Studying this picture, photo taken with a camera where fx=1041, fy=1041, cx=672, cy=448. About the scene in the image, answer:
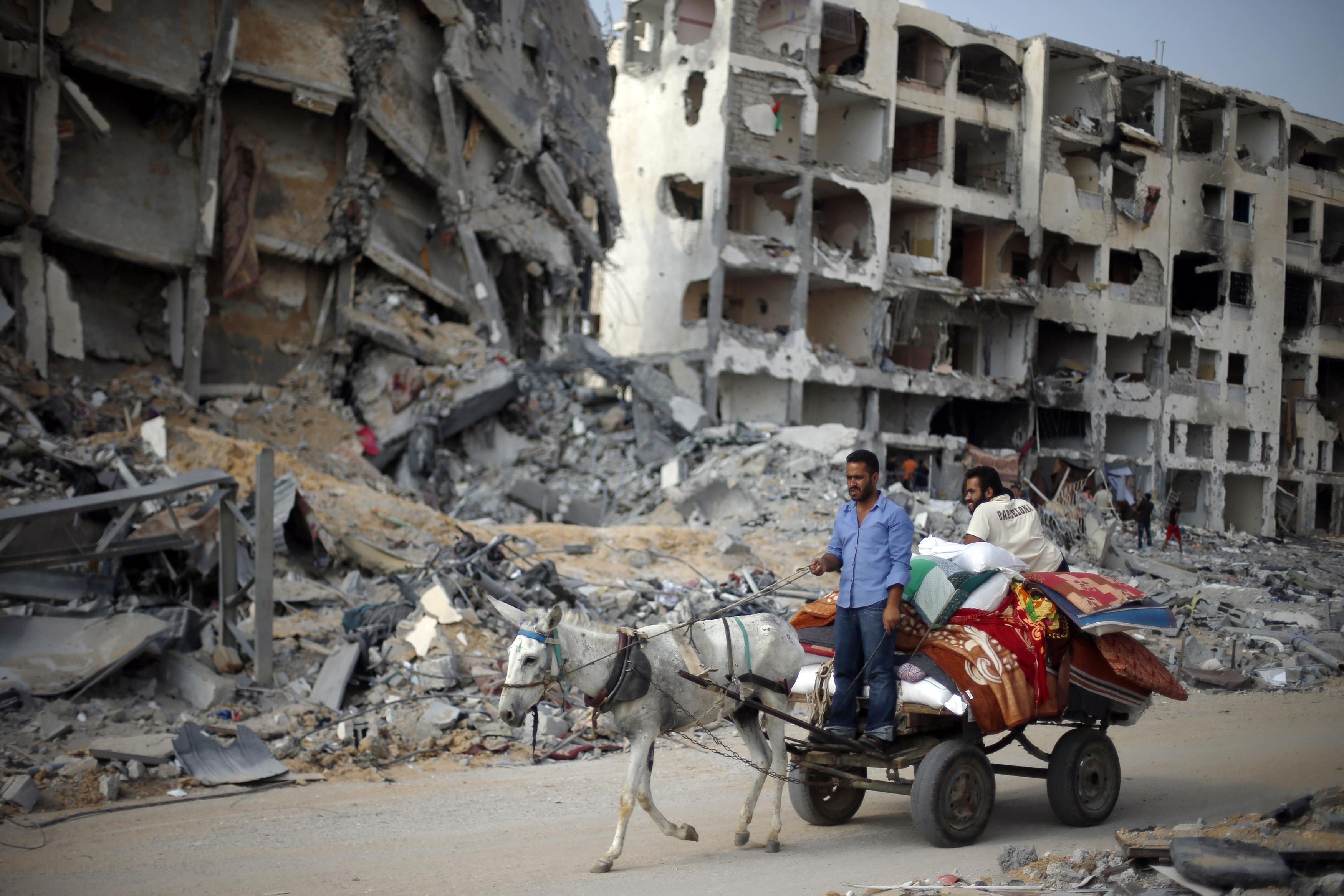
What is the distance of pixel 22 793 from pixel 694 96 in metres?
33.1

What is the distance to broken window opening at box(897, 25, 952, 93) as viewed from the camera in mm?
38000

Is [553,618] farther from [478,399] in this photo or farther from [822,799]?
[478,399]

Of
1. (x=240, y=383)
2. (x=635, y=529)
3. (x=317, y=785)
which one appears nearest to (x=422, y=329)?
(x=240, y=383)

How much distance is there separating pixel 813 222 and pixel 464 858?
3467 cm

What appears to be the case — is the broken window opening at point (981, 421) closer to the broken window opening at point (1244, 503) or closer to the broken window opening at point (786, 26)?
the broken window opening at point (1244, 503)

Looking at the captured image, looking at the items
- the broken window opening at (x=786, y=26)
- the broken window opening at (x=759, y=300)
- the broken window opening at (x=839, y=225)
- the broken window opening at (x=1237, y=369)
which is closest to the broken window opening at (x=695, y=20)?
the broken window opening at (x=786, y=26)

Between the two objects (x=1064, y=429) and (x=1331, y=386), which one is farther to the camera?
(x=1331, y=386)

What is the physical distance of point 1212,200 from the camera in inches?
1757

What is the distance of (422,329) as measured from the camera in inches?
920

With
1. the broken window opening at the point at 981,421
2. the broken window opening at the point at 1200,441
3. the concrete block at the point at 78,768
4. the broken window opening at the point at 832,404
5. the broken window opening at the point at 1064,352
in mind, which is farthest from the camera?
the broken window opening at the point at 1200,441

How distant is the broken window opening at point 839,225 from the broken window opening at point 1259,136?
63.2 feet

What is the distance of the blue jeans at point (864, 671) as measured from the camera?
18.7 feet

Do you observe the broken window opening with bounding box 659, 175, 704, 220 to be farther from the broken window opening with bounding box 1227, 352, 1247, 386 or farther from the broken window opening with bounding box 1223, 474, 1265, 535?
the broken window opening with bounding box 1223, 474, 1265, 535

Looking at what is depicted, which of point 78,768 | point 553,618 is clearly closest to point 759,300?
point 78,768
